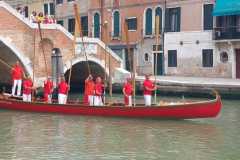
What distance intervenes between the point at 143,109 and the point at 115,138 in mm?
2867

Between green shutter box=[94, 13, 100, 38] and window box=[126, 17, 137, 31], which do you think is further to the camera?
green shutter box=[94, 13, 100, 38]

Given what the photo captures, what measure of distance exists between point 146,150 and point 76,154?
155 centimetres

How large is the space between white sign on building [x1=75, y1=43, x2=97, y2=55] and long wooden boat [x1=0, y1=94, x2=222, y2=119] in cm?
636

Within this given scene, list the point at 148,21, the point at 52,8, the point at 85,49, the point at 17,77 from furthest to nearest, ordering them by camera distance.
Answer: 1. the point at 52,8
2. the point at 148,21
3. the point at 85,49
4. the point at 17,77

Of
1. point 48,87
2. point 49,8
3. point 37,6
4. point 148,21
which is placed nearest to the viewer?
point 48,87

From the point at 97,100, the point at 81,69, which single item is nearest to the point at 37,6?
the point at 81,69

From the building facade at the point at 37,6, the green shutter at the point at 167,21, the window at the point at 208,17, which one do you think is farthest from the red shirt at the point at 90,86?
the building facade at the point at 37,6

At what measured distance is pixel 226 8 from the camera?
2762 cm

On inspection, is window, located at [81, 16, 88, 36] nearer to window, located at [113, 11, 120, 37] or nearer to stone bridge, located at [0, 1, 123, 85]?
window, located at [113, 11, 120, 37]

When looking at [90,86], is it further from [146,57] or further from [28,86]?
[146,57]

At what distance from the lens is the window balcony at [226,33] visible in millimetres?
27719

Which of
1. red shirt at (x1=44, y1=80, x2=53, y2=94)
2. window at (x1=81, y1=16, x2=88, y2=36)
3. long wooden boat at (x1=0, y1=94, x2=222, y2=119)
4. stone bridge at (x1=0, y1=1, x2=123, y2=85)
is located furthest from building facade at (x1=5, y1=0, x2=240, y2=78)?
long wooden boat at (x1=0, y1=94, x2=222, y2=119)

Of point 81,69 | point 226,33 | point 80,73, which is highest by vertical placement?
point 226,33

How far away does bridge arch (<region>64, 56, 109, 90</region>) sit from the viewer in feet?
86.0
